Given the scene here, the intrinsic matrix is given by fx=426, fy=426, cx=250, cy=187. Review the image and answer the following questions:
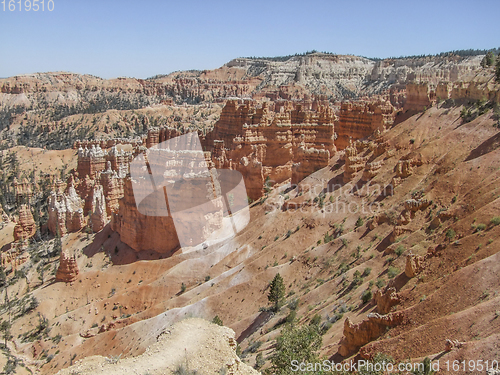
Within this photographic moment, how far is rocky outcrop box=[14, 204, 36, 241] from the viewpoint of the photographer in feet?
142

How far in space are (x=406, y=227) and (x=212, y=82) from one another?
460 feet

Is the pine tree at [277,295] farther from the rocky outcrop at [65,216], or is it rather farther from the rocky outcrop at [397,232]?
the rocky outcrop at [65,216]

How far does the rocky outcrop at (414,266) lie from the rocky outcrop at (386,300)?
3.10 feet

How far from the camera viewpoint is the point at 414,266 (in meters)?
14.8

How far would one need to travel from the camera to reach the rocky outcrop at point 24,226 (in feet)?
142

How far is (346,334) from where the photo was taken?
45.1 ft

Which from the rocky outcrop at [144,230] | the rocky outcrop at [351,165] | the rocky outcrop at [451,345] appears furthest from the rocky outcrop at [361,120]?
the rocky outcrop at [451,345]

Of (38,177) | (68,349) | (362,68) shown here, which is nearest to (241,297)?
(68,349)

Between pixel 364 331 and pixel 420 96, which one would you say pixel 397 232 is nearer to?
pixel 364 331

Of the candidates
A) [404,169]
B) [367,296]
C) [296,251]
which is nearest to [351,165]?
[404,169]

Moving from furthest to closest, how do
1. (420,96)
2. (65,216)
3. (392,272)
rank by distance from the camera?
(65,216) < (420,96) < (392,272)

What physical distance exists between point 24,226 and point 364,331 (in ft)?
132

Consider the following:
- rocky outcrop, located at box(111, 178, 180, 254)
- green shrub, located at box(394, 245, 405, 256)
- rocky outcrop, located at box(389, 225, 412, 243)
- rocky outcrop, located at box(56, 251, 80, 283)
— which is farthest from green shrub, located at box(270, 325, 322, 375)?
rocky outcrop, located at box(56, 251, 80, 283)

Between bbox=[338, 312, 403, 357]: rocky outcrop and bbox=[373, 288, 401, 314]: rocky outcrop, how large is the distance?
59 cm
